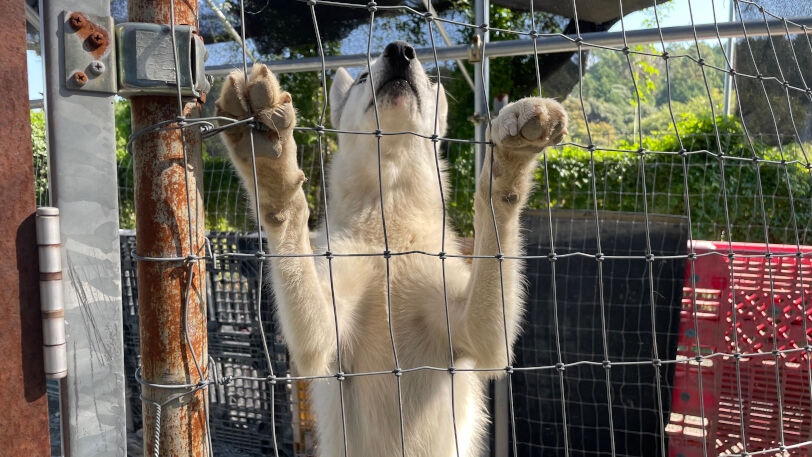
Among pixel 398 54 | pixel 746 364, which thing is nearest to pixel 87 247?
pixel 398 54

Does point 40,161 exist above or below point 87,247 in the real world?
above

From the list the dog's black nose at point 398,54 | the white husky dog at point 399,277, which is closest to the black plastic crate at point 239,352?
the white husky dog at point 399,277

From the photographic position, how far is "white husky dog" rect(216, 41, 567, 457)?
1.99 m

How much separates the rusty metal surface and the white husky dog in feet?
2.18

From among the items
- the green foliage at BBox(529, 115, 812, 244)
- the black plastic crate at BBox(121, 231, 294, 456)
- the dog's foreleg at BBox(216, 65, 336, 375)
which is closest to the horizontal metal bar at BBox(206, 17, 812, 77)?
the dog's foreleg at BBox(216, 65, 336, 375)

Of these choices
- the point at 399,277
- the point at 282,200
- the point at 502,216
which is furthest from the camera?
the point at 399,277

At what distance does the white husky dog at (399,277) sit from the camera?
6.54 feet

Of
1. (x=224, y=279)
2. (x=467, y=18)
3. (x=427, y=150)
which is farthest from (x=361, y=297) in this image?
(x=467, y=18)

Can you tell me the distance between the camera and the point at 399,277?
2.66m

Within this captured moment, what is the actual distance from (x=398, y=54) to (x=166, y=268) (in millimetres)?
1710

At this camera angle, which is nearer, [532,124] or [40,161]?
[532,124]

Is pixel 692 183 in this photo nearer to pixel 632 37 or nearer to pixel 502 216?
pixel 632 37

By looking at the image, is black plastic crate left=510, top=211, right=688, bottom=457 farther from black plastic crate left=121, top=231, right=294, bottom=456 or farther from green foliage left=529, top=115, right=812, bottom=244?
green foliage left=529, top=115, right=812, bottom=244

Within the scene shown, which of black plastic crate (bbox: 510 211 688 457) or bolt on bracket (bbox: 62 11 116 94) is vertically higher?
bolt on bracket (bbox: 62 11 116 94)
